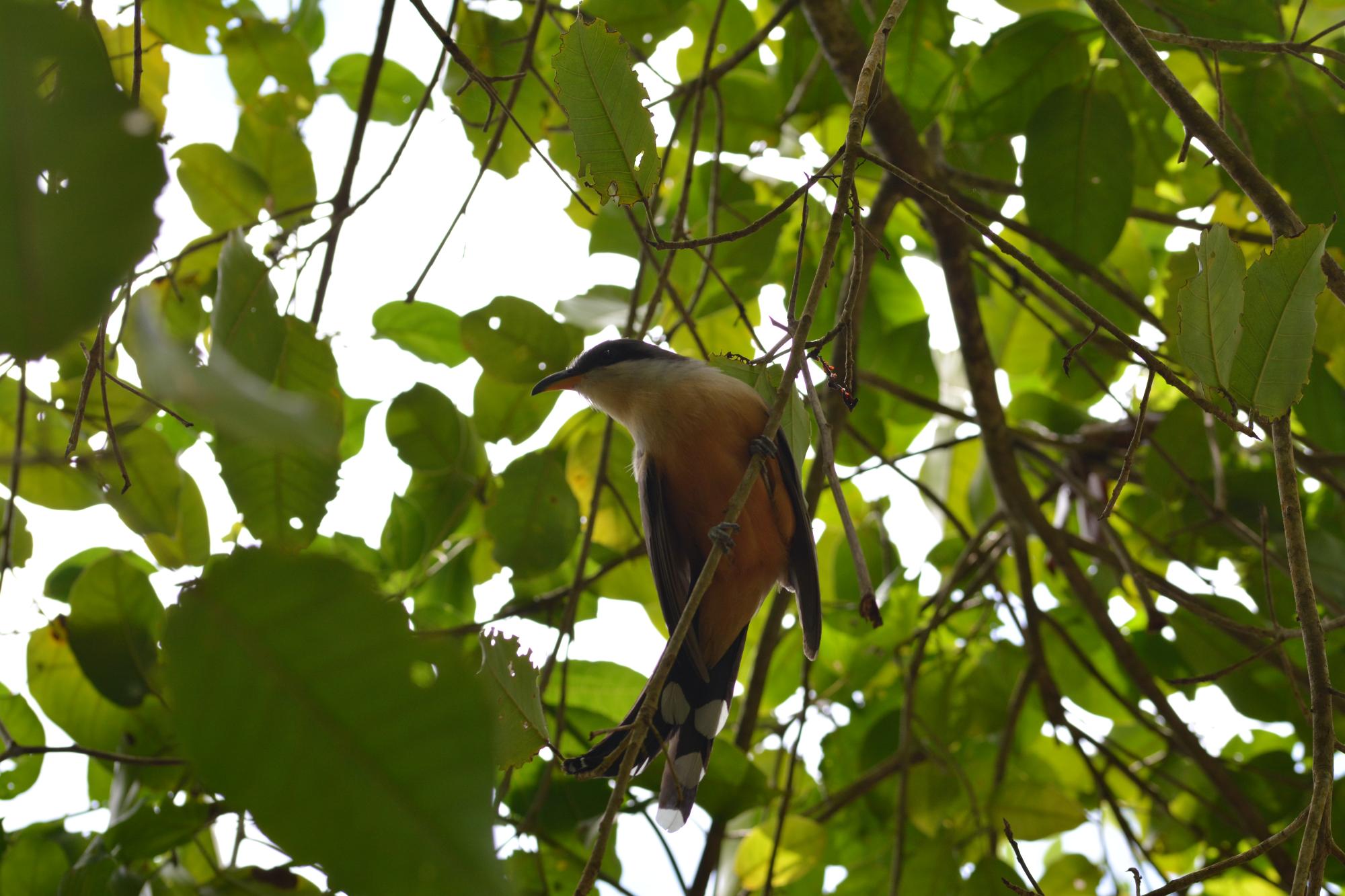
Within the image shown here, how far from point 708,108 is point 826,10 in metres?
0.62

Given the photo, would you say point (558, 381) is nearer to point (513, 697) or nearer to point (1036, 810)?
point (513, 697)

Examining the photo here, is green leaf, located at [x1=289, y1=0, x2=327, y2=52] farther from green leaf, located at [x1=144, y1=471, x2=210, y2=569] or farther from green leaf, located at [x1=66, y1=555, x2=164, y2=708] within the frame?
green leaf, located at [x1=66, y1=555, x2=164, y2=708]

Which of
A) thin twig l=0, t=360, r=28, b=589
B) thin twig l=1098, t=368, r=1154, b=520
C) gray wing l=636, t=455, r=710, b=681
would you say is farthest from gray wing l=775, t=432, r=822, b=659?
thin twig l=0, t=360, r=28, b=589

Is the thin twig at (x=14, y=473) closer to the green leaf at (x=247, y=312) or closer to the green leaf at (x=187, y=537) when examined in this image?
the green leaf at (x=247, y=312)

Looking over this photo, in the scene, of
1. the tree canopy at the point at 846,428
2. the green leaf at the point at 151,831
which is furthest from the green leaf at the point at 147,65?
the green leaf at the point at 151,831

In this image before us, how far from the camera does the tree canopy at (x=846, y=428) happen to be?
1.64 m

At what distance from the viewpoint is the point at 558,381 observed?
2945 millimetres

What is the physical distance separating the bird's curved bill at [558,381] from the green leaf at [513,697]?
4.80ft

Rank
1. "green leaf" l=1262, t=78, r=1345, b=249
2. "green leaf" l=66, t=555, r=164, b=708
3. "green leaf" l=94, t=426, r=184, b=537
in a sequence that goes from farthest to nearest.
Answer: "green leaf" l=1262, t=78, r=1345, b=249
"green leaf" l=66, t=555, r=164, b=708
"green leaf" l=94, t=426, r=184, b=537

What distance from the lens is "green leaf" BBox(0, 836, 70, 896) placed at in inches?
89.7

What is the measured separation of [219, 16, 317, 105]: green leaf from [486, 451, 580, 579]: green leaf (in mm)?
1456

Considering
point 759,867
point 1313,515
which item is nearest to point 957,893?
point 759,867

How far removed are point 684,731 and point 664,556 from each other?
499 millimetres

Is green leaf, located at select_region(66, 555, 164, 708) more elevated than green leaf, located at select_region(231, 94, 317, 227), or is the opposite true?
green leaf, located at select_region(231, 94, 317, 227)
